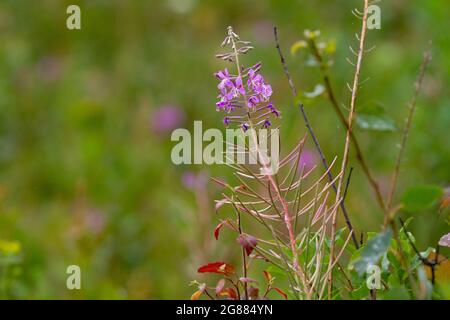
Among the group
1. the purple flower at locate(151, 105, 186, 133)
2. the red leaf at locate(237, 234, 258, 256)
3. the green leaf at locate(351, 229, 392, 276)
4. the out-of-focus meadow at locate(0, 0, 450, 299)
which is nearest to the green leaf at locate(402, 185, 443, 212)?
the green leaf at locate(351, 229, 392, 276)

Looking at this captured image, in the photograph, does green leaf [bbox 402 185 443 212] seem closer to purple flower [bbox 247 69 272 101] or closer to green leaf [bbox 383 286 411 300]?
green leaf [bbox 383 286 411 300]

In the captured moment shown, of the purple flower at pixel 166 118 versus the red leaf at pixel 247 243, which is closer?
the red leaf at pixel 247 243

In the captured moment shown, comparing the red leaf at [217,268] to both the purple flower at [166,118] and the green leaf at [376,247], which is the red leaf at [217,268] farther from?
the purple flower at [166,118]

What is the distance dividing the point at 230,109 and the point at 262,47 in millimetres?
3384

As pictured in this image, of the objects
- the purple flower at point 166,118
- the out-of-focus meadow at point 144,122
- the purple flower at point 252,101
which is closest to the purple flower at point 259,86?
the purple flower at point 252,101

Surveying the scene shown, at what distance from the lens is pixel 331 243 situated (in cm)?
105

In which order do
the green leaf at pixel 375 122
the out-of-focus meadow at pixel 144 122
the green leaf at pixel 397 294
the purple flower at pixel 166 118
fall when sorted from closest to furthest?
the green leaf at pixel 375 122 → the green leaf at pixel 397 294 → the out-of-focus meadow at pixel 144 122 → the purple flower at pixel 166 118

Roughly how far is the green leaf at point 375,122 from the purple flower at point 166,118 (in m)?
2.98

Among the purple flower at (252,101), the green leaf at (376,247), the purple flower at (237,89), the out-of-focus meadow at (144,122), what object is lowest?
the green leaf at (376,247)

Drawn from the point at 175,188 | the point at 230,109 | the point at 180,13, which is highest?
the point at 180,13

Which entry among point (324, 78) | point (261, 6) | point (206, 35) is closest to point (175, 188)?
point (206, 35)

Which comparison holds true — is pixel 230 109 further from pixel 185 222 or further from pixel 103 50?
pixel 103 50

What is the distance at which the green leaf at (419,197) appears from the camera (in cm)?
87

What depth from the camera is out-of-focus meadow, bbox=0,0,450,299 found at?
8.38 ft
